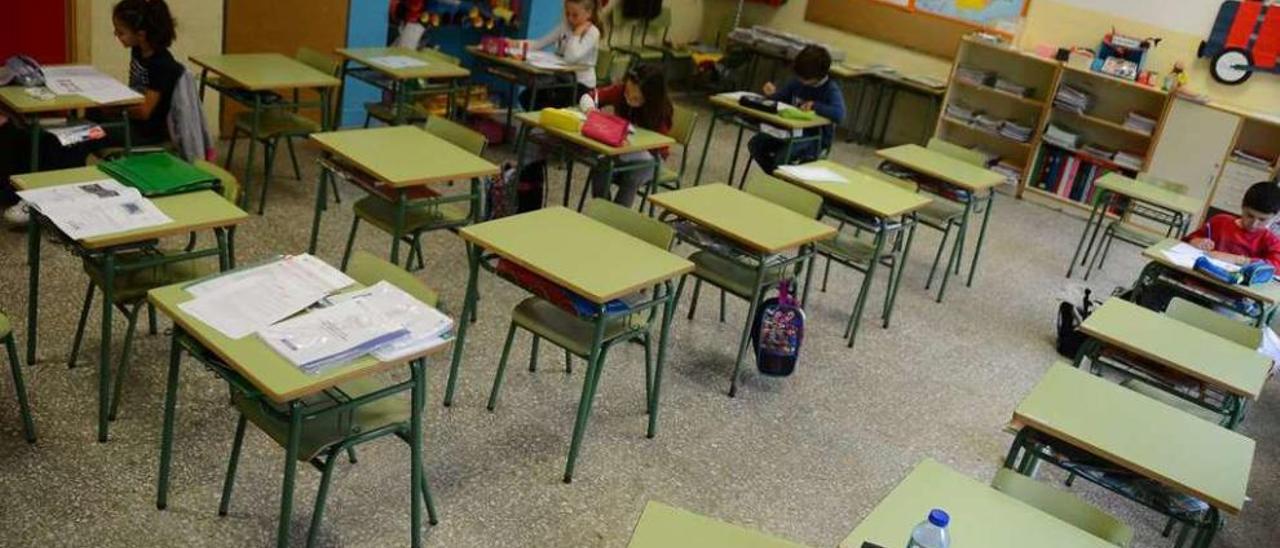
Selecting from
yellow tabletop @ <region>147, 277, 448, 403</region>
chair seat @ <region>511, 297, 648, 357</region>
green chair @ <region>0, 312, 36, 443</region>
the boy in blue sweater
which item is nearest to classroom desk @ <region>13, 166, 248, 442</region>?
green chair @ <region>0, 312, 36, 443</region>

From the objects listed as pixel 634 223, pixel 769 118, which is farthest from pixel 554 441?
pixel 769 118

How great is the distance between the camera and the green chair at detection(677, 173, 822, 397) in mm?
3938

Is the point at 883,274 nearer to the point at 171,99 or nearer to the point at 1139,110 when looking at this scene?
the point at 1139,110

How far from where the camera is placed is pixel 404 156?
13.1 feet

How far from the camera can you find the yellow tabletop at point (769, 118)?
592cm

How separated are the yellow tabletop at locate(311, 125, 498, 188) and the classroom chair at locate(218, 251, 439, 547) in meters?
0.96

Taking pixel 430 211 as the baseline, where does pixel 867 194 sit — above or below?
above

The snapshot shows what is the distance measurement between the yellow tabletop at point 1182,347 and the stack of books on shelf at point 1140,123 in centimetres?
449

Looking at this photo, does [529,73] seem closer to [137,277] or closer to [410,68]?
[410,68]

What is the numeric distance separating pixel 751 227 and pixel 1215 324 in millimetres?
1866

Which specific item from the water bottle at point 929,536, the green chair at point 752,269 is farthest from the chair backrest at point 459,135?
the water bottle at point 929,536

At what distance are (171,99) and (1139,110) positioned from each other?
23.0 feet

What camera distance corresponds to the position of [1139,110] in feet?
25.6

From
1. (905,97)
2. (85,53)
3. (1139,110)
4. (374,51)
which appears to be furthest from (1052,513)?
(905,97)
